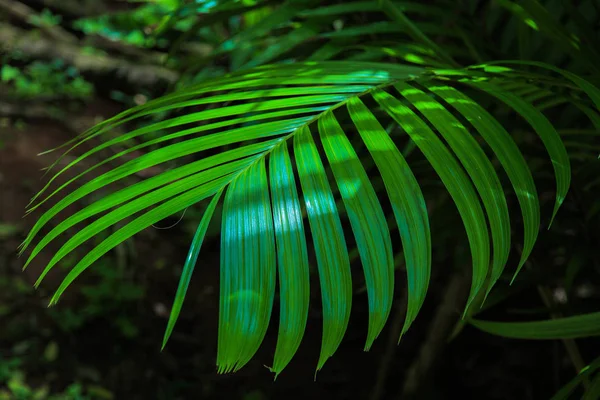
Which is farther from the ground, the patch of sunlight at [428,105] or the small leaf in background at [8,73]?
the small leaf in background at [8,73]

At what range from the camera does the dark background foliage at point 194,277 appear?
1102 millimetres

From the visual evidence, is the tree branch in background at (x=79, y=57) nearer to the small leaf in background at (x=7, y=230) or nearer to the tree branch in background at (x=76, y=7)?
the tree branch in background at (x=76, y=7)

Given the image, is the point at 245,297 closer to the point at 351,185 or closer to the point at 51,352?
the point at 351,185

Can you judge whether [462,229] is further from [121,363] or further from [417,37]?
[121,363]

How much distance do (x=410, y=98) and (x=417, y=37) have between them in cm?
27

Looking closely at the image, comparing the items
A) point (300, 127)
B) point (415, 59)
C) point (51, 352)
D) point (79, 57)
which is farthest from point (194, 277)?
point (300, 127)

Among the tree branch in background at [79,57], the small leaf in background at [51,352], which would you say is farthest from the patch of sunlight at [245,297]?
the tree branch in background at [79,57]

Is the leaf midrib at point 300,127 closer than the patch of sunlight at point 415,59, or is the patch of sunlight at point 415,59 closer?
the leaf midrib at point 300,127

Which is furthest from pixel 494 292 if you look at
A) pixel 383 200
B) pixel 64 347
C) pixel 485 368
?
pixel 64 347

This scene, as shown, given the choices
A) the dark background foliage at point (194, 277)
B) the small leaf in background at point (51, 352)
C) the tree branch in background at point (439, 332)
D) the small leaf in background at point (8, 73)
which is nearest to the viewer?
the dark background foliage at point (194, 277)

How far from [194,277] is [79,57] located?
3.32ft

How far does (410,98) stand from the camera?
686mm

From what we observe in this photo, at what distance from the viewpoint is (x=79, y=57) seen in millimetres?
2518

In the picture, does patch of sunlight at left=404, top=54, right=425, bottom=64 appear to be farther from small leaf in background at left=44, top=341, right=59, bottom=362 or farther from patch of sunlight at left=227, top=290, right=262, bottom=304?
small leaf in background at left=44, top=341, right=59, bottom=362
